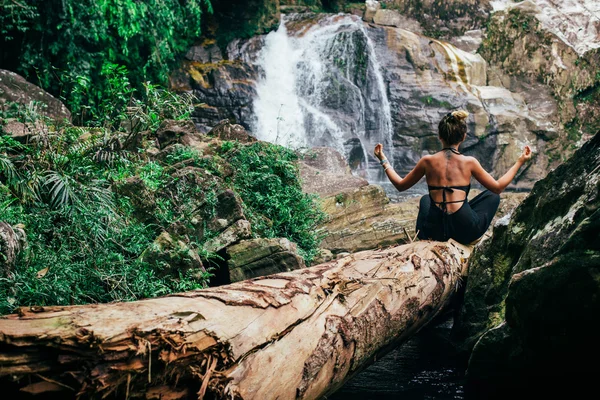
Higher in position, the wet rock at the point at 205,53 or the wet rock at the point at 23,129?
the wet rock at the point at 205,53

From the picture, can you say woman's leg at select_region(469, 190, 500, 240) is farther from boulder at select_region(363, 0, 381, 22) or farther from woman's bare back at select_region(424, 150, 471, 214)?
boulder at select_region(363, 0, 381, 22)

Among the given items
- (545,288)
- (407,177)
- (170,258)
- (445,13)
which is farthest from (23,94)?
(445,13)

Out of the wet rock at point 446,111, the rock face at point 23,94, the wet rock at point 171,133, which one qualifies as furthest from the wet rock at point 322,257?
the wet rock at point 446,111

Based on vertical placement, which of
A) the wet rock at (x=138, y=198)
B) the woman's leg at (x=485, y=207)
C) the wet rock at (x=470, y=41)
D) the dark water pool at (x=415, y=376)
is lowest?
the dark water pool at (x=415, y=376)

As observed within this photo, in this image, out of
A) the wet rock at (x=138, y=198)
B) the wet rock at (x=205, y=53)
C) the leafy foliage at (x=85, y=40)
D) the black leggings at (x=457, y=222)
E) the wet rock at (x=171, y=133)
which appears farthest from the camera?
A: the wet rock at (x=205, y=53)

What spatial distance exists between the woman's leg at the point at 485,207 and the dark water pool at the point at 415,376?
121cm

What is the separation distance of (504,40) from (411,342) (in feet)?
49.8

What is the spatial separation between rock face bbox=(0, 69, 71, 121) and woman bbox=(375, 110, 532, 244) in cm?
434

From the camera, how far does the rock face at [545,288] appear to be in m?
2.62

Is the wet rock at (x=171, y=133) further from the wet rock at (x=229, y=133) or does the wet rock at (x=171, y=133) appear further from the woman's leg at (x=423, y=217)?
the woman's leg at (x=423, y=217)

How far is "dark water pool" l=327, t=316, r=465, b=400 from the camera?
11.8ft

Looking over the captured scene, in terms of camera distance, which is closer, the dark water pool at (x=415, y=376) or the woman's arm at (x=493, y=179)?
the dark water pool at (x=415, y=376)

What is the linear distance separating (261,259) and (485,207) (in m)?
2.22

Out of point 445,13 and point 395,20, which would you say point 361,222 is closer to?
point 395,20
